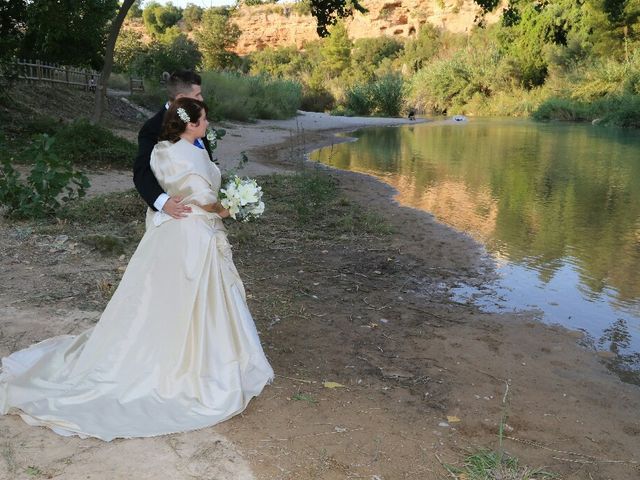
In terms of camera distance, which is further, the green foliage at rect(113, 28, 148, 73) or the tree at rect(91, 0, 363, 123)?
the green foliage at rect(113, 28, 148, 73)

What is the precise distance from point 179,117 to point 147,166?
38 centimetres

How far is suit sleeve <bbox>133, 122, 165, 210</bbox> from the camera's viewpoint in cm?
344

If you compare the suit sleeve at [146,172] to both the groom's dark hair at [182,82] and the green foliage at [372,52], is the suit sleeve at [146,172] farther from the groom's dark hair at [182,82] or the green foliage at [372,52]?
the green foliage at [372,52]

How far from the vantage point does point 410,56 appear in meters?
64.4

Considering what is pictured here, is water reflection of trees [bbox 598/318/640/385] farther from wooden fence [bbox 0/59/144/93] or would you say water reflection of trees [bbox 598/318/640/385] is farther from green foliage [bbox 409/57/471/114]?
green foliage [bbox 409/57/471/114]

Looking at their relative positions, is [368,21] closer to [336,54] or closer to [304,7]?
[336,54]

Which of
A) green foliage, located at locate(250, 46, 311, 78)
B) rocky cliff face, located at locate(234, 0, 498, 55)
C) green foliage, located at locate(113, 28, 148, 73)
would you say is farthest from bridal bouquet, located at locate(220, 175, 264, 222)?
rocky cliff face, located at locate(234, 0, 498, 55)

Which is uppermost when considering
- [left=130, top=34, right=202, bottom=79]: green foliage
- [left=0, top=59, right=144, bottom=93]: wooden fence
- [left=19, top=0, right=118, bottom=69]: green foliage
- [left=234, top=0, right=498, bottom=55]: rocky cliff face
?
[left=234, top=0, right=498, bottom=55]: rocky cliff face

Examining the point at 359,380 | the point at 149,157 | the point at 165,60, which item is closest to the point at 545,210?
the point at 359,380

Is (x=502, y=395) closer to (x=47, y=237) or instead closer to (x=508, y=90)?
(x=47, y=237)

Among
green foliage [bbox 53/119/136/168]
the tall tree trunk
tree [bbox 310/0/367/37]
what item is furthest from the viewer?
tree [bbox 310/0/367/37]

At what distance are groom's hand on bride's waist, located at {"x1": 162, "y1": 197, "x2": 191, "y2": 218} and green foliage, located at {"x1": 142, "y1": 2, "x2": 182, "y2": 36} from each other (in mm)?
90486

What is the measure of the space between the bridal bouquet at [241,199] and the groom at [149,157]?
0.25 meters

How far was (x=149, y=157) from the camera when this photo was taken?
352 centimetres
